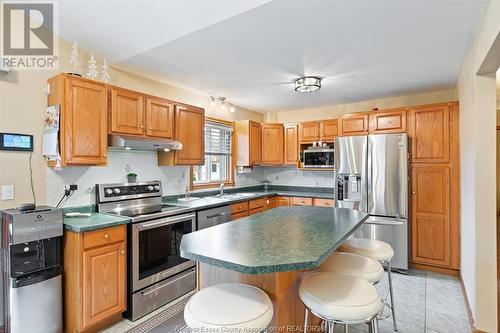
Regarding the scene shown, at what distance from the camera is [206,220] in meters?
3.32

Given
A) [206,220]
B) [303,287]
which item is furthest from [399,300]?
[206,220]

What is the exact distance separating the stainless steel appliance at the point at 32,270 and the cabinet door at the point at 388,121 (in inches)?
157

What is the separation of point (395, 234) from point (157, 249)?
3.03m

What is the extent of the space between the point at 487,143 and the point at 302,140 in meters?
2.91

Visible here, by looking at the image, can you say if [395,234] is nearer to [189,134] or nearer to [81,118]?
[189,134]

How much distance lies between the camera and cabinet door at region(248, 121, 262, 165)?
15.8 ft

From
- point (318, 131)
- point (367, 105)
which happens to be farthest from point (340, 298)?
point (367, 105)

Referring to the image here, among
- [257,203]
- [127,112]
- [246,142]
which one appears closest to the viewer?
[127,112]

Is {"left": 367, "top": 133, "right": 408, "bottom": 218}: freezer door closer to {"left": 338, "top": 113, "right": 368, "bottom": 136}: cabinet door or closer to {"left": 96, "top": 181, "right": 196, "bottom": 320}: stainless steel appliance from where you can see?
{"left": 338, "top": 113, "right": 368, "bottom": 136}: cabinet door

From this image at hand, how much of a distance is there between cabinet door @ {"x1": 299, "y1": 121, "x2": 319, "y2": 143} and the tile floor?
8.13ft

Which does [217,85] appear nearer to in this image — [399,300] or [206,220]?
[206,220]

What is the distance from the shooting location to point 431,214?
3596mm

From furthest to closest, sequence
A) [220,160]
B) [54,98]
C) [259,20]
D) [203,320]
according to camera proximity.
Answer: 1. [220,160]
2. [54,98]
3. [259,20]
4. [203,320]

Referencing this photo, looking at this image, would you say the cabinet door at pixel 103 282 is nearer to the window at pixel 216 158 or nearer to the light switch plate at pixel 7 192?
the light switch plate at pixel 7 192
